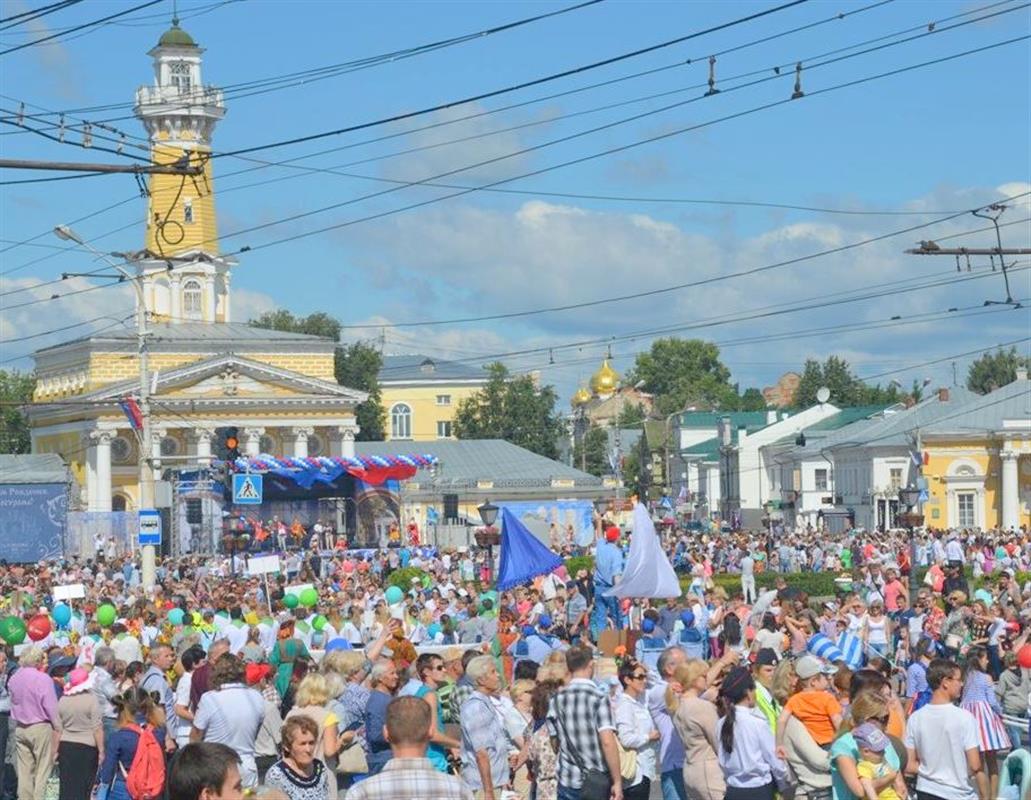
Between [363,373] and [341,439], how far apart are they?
32859mm

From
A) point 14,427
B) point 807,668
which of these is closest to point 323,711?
point 807,668

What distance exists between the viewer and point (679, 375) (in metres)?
165

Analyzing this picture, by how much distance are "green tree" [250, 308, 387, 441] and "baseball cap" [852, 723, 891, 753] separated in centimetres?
10907

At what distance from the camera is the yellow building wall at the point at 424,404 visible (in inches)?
5694

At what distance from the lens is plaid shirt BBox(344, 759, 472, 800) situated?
26.7 ft

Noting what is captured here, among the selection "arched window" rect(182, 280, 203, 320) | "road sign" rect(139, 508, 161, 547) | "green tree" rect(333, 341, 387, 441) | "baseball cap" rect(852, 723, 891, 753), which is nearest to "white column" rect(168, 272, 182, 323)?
"arched window" rect(182, 280, 203, 320)

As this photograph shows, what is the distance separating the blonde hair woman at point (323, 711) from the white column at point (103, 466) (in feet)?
250

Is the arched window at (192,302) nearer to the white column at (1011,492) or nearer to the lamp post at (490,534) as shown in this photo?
the white column at (1011,492)

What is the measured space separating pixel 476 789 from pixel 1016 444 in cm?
7353

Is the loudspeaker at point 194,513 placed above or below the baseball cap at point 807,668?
above

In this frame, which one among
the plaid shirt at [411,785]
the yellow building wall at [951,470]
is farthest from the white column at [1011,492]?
the plaid shirt at [411,785]

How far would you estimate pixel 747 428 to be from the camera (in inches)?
5027

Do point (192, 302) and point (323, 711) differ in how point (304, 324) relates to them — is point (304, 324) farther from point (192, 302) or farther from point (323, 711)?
point (323, 711)

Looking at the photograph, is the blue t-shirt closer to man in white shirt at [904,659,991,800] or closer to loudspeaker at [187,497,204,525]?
man in white shirt at [904,659,991,800]
